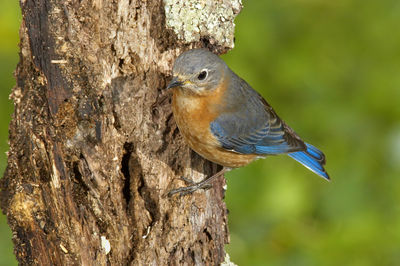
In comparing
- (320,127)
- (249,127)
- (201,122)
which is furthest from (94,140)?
(320,127)

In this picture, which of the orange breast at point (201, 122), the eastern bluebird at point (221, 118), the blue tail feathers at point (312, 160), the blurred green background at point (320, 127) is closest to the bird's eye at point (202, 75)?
the eastern bluebird at point (221, 118)

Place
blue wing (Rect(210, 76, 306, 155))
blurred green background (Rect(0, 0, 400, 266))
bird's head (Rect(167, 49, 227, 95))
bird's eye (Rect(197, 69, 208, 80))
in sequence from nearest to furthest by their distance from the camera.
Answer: bird's head (Rect(167, 49, 227, 95)), bird's eye (Rect(197, 69, 208, 80)), blue wing (Rect(210, 76, 306, 155)), blurred green background (Rect(0, 0, 400, 266))

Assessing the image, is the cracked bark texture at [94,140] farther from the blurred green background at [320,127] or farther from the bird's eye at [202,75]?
the blurred green background at [320,127]

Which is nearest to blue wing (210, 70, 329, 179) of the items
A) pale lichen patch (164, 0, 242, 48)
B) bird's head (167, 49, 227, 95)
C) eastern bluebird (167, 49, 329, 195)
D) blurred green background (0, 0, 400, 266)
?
eastern bluebird (167, 49, 329, 195)

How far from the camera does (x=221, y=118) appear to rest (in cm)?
485

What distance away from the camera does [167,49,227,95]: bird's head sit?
4230 mm

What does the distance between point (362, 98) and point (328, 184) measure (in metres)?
1.23

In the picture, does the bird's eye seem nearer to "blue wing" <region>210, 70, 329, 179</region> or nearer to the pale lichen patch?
the pale lichen patch

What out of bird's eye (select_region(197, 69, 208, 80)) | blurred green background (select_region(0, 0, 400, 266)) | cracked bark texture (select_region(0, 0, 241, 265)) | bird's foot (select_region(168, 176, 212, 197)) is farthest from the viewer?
blurred green background (select_region(0, 0, 400, 266))

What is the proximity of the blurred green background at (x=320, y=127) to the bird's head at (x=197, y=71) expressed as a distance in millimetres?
1079

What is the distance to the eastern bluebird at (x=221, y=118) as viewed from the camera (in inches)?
174

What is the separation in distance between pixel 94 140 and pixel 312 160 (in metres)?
2.29

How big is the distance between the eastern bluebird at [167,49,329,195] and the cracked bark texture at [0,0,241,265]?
0.18 metres

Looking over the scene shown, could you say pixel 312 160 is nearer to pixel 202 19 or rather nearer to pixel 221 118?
pixel 221 118
